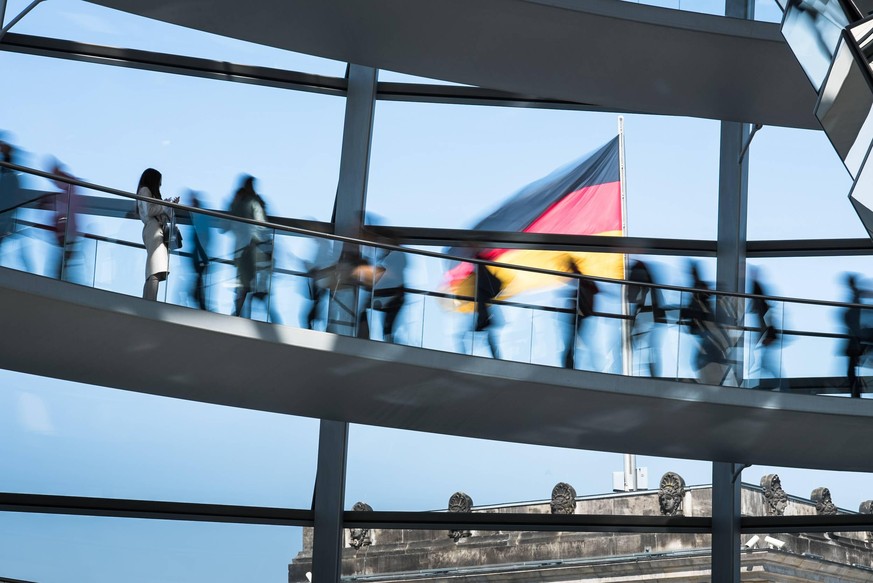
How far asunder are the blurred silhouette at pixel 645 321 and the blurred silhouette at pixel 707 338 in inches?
11.6

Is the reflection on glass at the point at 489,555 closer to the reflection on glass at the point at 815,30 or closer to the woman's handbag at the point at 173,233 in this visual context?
the woman's handbag at the point at 173,233

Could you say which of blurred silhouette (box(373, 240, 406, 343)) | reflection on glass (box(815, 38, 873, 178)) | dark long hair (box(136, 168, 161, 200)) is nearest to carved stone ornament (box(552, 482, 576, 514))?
blurred silhouette (box(373, 240, 406, 343))

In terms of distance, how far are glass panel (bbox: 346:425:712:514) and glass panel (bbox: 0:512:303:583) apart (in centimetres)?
112

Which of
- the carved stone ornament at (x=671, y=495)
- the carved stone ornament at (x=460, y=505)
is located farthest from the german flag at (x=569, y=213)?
the carved stone ornament at (x=460, y=505)

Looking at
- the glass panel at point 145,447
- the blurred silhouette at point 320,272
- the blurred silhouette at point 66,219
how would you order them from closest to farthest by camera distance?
the blurred silhouette at point 66,219, the blurred silhouette at point 320,272, the glass panel at point 145,447

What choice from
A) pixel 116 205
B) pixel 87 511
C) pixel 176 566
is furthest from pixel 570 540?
pixel 116 205

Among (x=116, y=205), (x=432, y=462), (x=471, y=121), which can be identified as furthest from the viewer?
(x=471, y=121)

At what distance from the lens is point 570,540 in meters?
14.2

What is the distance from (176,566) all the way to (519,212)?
6.04 metres

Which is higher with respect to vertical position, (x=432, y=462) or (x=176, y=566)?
(x=432, y=462)

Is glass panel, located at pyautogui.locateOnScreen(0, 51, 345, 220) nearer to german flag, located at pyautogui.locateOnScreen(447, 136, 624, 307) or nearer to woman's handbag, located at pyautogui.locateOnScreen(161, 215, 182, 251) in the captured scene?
german flag, located at pyautogui.locateOnScreen(447, 136, 624, 307)

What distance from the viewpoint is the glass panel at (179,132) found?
14.6 meters

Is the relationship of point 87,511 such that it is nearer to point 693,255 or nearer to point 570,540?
point 570,540

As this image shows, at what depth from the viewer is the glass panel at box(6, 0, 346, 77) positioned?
15250mm
